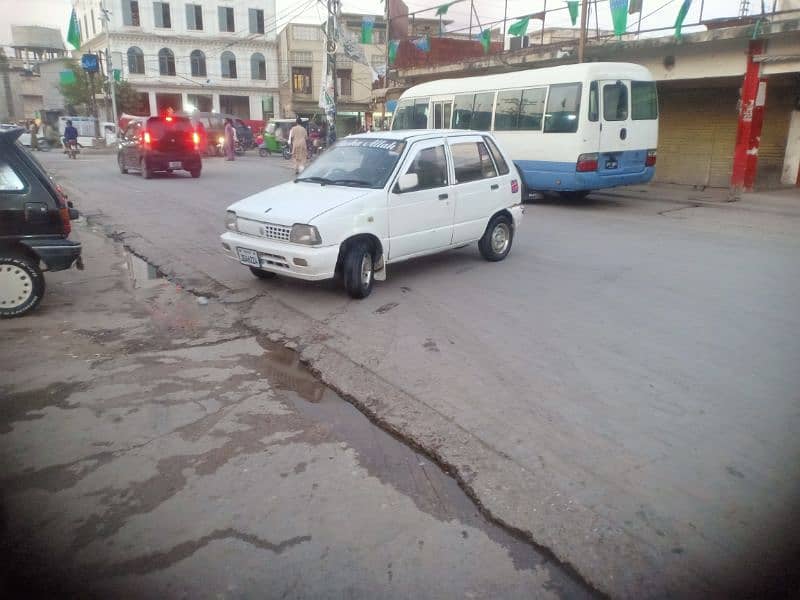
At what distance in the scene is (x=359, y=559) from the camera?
274 centimetres

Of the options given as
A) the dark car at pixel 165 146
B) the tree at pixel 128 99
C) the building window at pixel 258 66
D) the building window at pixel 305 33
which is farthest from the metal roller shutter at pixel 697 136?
the building window at pixel 258 66

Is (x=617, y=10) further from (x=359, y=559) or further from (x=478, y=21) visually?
(x=359, y=559)

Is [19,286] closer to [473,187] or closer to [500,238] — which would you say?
[473,187]

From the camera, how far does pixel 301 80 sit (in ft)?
169

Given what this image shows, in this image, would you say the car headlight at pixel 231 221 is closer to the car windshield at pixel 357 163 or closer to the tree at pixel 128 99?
the car windshield at pixel 357 163

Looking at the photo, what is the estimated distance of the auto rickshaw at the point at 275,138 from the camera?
32750 mm

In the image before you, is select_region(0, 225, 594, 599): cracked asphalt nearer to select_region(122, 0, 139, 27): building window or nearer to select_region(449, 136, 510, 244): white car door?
select_region(449, 136, 510, 244): white car door

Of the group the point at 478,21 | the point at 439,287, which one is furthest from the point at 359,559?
the point at 478,21

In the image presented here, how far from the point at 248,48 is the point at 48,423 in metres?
55.0

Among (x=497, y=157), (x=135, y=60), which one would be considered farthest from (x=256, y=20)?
(x=497, y=157)

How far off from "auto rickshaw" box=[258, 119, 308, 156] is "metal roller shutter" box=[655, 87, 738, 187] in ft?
64.6

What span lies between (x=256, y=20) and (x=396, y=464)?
Answer: 56824mm

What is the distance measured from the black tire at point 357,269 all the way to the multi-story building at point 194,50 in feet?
153

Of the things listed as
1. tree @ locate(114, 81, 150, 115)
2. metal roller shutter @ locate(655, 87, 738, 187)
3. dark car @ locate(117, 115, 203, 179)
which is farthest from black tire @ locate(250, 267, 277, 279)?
tree @ locate(114, 81, 150, 115)
